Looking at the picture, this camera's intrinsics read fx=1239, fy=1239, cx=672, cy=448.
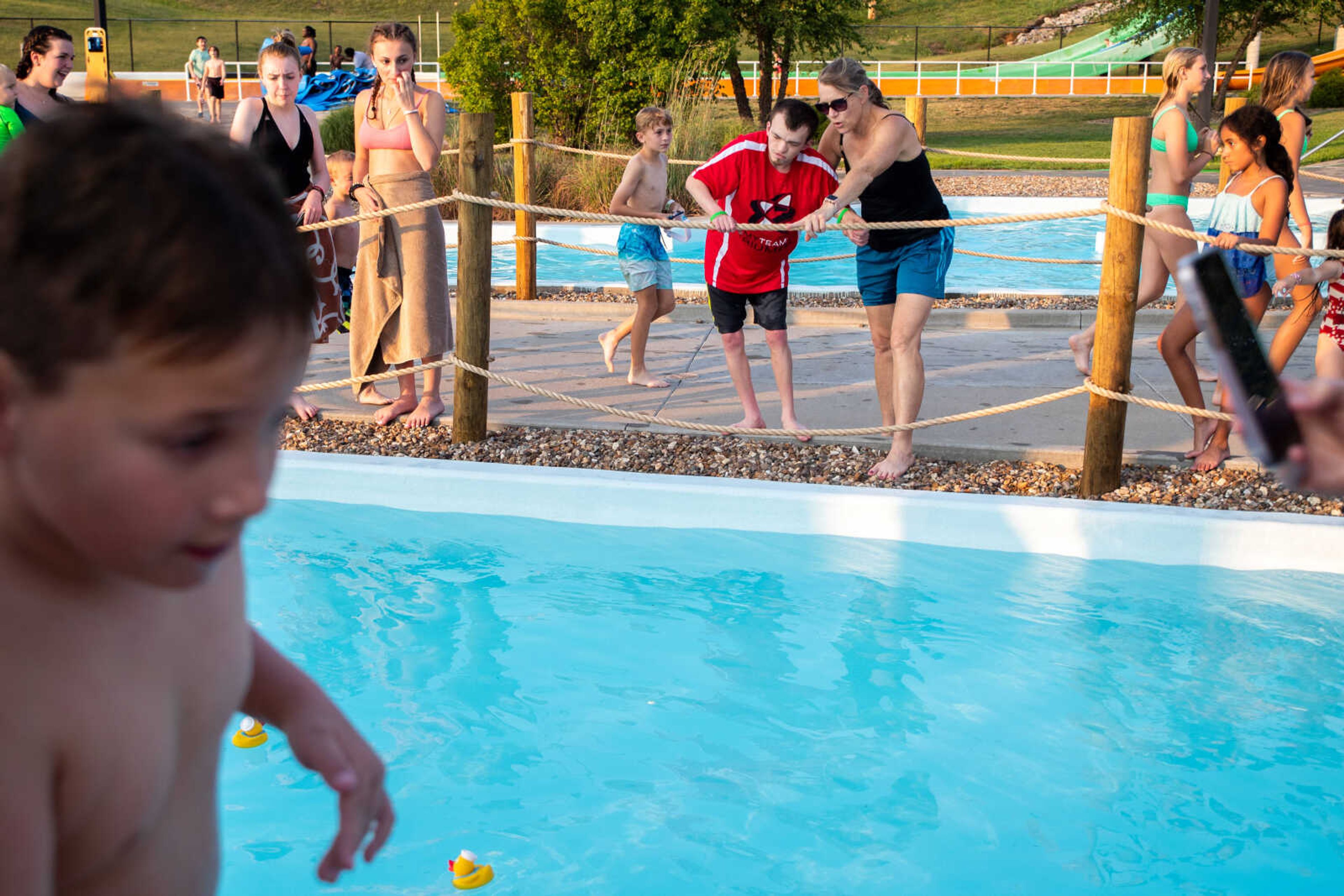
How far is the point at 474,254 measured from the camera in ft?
18.9

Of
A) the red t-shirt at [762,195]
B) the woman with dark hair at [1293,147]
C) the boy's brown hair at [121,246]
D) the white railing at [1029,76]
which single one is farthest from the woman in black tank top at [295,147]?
the white railing at [1029,76]

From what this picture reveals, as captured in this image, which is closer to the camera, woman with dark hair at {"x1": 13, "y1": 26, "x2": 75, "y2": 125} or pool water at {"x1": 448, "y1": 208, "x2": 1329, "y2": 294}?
woman with dark hair at {"x1": 13, "y1": 26, "x2": 75, "y2": 125}

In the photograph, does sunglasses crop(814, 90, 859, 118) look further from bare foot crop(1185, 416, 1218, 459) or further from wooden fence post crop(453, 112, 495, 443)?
bare foot crop(1185, 416, 1218, 459)

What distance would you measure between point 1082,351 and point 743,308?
214 centimetres

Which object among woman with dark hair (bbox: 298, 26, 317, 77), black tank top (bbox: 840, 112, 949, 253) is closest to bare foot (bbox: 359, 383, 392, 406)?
black tank top (bbox: 840, 112, 949, 253)

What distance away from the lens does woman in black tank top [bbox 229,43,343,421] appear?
5.94 m

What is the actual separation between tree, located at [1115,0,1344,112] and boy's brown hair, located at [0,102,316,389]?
103ft

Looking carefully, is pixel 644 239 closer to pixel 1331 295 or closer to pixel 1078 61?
pixel 1331 295

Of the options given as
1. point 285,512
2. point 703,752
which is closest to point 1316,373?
point 703,752

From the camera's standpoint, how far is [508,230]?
13.2 metres

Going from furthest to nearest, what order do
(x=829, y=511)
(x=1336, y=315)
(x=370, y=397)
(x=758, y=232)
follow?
(x=370, y=397)
(x=758, y=232)
(x=1336, y=315)
(x=829, y=511)

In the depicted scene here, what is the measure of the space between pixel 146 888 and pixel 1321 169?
22132mm

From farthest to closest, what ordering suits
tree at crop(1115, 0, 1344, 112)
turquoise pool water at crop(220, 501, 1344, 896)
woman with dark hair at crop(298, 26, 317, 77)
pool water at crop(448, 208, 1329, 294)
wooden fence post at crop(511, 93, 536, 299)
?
tree at crop(1115, 0, 1344, 112) < woman with dark hair at crop(298, 26, 317, 77) < pool water at crop(448, 208, 1329, 294) < wooden fence post at crop(511, 93, 536, 299) < turquoise pool water at crop(220, 501, 1344, 896)

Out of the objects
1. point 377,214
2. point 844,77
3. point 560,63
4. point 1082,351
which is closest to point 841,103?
point 844,77
